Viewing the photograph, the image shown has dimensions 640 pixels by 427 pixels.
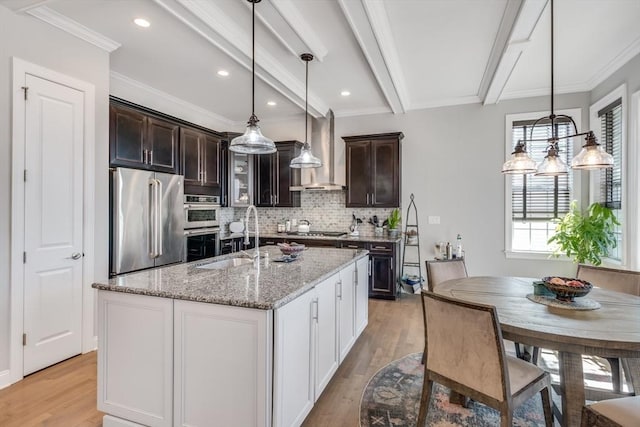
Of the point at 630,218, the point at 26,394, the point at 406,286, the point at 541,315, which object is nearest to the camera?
the point at 541,315

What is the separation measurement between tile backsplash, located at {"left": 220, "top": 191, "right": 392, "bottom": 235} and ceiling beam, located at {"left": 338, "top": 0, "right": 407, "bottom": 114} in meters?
1.96

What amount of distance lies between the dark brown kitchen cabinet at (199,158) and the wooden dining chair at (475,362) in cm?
381

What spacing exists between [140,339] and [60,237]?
161 cm

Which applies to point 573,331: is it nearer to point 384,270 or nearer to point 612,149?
point 384,270

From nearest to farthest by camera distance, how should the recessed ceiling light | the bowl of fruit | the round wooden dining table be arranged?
the round wooden dining table < the bowl of fruit < the recessed ceiling light

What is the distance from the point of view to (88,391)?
7.97 feet

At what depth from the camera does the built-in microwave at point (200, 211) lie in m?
4.55

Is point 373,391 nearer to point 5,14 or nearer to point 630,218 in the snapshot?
point 630,218

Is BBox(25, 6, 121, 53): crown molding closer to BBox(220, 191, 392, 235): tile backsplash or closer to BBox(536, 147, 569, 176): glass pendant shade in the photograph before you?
BBox(220, 191, 392, 235): tile backsplash

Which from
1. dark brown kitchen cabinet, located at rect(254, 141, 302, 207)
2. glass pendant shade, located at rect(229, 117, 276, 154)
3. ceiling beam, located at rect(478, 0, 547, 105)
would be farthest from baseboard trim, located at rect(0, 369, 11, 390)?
ceiling beam, located at rect(478, 0, 547, 105)

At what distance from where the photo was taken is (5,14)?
2.49 meters

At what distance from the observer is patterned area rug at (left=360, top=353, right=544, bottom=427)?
2.10 m

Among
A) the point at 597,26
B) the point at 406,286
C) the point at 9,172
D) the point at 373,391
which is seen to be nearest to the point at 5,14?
the point at 9,172

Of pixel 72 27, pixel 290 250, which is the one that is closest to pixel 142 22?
pixel 72 27
